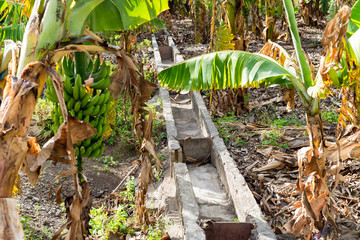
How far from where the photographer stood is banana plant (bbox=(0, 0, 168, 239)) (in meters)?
2.25

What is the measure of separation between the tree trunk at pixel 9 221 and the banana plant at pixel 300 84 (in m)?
2.36

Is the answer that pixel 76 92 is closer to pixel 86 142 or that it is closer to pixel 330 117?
pixel 86 142

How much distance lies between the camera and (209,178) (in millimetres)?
5387

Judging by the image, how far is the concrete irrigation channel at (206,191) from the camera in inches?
141

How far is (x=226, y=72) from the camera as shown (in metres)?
4.04

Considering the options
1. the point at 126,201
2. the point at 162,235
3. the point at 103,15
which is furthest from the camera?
the point at 126,201

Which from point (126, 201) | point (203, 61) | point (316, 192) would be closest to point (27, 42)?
point (203, 61)

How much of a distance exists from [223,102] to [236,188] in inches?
114

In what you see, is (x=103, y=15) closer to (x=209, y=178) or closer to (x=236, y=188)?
(x=236, y=188)

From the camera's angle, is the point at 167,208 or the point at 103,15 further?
the point at 167,208

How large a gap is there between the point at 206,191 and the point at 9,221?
10.4ft

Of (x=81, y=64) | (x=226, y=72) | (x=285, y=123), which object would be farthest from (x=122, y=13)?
(x=285, y=123)

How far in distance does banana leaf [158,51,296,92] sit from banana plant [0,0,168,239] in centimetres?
125

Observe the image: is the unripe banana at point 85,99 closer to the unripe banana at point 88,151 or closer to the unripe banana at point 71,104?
the unripe banana at point 71,104
